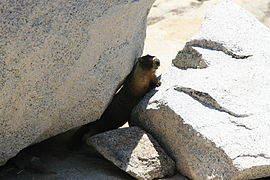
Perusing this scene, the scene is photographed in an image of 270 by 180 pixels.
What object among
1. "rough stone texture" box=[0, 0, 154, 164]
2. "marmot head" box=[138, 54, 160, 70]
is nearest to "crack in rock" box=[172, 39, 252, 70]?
"marmot head" box=[138, 54, 160, 70]

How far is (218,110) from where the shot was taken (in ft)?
12.2

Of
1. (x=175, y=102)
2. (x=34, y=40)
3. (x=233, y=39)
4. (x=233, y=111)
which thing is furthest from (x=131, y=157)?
(x=233, y=39)

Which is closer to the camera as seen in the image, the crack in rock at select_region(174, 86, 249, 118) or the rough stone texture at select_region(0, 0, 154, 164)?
the rough stone texture at select_region(0, 0, 154, 164)

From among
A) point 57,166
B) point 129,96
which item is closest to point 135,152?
point 57,166

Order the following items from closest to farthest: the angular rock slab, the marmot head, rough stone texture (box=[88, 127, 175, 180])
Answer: the angular rock slab, rough stone texture (box=[88, 127, 175, 180]), the marmot head

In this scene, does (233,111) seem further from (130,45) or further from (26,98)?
(26,98)

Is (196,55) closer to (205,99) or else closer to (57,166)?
(205,99)

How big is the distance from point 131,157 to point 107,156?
149 millimetres

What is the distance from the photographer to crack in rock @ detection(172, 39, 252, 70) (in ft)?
13.7

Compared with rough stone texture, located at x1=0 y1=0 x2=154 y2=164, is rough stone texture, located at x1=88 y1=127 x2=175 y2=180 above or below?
below

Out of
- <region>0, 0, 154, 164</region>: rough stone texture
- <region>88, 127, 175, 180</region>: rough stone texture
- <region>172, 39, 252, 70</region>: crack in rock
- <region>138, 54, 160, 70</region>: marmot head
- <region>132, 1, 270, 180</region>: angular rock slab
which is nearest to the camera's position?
<region>0, 0, 154, 164</region>: rough stone texture

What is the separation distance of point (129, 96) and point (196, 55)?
53 cm

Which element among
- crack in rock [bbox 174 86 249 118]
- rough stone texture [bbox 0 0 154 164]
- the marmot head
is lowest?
crack in rock [bbox 174 86 249 118]

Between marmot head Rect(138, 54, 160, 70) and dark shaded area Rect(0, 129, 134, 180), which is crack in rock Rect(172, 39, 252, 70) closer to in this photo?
marmot head Rect(138, 54, 160, 70)
